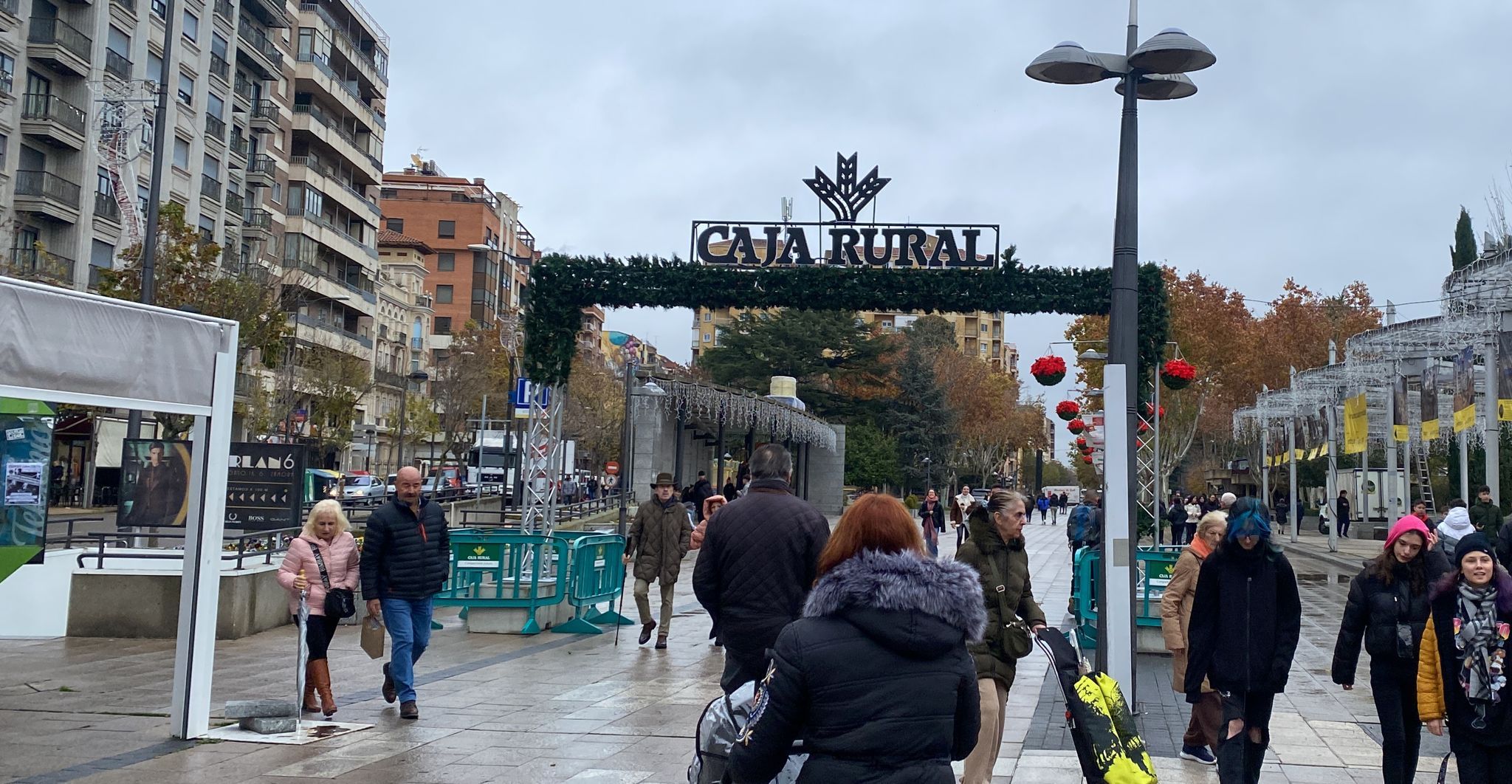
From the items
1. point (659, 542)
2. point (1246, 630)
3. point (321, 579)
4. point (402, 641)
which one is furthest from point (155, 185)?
point (1246, 630)

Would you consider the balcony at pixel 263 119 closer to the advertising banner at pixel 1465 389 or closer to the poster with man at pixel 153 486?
the poster with man at pixel 153 486

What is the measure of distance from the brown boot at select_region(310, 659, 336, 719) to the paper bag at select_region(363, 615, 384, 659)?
304 mm

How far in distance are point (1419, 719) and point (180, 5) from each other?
49534mm

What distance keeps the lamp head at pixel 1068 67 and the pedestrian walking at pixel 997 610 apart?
3657 millimetres

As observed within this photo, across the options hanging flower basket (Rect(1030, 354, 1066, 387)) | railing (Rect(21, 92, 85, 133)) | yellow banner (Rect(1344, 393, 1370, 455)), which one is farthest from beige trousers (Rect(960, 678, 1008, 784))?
railing (Rect(21, 92, 85, 133))

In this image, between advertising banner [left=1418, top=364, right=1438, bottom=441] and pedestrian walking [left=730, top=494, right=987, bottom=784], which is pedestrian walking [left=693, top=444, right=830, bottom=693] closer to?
pedestrian walking [left=730, top=494, right=987, bottom=784]

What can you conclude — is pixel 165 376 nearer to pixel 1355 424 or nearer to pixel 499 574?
pixel 499 574

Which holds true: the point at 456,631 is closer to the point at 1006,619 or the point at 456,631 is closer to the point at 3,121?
the point at 1006,619

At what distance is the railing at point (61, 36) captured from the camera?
40.3m

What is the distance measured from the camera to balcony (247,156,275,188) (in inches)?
2142

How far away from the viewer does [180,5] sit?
47.1 meters

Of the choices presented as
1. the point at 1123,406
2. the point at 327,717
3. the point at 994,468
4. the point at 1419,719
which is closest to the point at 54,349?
the point at 327,717

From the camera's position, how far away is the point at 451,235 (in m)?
91.3

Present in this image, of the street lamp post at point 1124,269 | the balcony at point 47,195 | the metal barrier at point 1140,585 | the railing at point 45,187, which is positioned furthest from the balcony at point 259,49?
the street lamp post at point 1124,269
